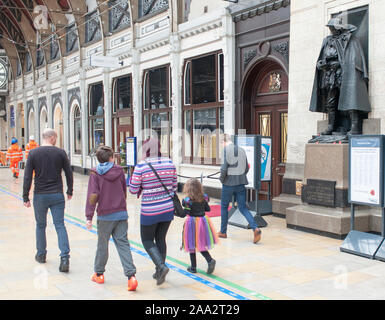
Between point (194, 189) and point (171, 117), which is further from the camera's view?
point (171, 117)

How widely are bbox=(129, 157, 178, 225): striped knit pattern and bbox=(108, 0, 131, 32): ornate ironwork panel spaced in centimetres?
1390

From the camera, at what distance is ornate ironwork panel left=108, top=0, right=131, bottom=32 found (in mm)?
18394

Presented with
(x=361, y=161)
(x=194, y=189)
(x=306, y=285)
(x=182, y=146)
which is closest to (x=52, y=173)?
(x=194, y=189)

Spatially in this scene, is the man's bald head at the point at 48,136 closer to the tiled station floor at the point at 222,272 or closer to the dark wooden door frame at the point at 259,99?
the tiled station floor at the point at 222,272

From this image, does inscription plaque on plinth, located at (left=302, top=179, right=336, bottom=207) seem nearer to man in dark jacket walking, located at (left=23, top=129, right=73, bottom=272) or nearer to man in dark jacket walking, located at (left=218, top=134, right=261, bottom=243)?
man in dark jacket walking, located at (left=218, top=134, right=261, bottom=243)

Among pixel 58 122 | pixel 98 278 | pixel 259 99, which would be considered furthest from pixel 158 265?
pixel 58 122

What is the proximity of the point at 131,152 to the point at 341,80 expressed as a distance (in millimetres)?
9490

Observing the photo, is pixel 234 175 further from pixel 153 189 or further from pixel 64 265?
pixel 64 265

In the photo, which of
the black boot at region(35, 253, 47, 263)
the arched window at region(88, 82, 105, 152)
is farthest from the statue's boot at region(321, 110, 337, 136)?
the arched window at region(88, 82, 105, 152)

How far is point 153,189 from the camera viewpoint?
5.43m

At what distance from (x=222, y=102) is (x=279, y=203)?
165 inches

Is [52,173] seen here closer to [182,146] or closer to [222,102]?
[222,102]

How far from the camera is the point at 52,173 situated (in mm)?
6172

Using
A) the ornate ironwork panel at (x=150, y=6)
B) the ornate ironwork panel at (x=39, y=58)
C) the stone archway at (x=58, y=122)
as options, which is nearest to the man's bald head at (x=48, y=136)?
the ornate ironwork panel at (x=150, y=6)
